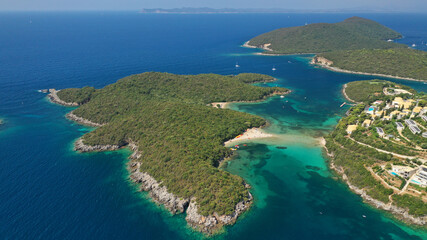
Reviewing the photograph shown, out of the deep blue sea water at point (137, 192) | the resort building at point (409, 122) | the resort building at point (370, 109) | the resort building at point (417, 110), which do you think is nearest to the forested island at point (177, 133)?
the deep blue sea water at point (137, 192)

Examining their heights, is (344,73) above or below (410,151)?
below

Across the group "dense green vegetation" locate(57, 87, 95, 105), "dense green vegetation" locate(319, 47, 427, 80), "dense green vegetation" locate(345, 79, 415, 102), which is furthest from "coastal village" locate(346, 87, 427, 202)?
"dense green vegetation" locate(57, 87, 95, 105)

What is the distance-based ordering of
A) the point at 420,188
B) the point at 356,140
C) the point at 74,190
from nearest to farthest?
1. the point at 420,188
2. the point at 74,190
3. the point at 356,140

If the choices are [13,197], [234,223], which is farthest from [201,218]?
[13,197]

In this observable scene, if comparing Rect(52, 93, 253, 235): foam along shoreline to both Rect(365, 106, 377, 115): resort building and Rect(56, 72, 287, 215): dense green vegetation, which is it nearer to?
Rect(56, 72, 287, 215): dense green vegetation

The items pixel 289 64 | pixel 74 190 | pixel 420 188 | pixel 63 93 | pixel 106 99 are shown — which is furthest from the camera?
pixel 289 64

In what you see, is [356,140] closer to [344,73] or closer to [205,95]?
[205,95]

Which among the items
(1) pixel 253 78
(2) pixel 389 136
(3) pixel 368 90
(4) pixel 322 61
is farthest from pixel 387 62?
(2) pixel 389 136
